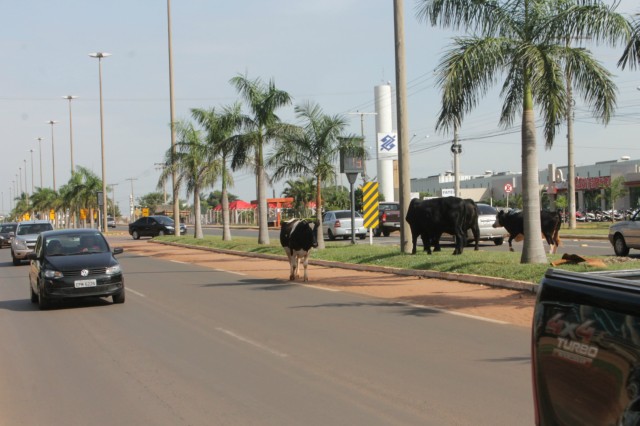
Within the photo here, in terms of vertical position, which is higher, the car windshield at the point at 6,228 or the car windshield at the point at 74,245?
the car windshield at the point at 6,228

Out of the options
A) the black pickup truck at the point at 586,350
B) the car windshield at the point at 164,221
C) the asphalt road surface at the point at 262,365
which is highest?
the car windshield at the point at 164,221

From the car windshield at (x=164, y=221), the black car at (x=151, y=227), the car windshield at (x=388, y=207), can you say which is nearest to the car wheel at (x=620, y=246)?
the car windshield at (x=388, y=207)

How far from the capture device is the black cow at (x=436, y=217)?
71.8 feet

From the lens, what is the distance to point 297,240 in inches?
747

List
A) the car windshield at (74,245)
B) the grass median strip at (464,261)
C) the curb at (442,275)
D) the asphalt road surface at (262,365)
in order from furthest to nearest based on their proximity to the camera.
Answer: the car windshield at (74,245), the grass median strip at (464,261), the curb at (442,275), the asphalt road surface at (262,365)

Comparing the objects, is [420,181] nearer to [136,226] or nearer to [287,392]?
[136,226]

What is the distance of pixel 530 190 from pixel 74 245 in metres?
10.1

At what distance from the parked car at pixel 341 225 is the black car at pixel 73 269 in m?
23.8

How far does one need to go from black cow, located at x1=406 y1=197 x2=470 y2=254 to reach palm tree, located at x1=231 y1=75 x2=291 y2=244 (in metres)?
9.93

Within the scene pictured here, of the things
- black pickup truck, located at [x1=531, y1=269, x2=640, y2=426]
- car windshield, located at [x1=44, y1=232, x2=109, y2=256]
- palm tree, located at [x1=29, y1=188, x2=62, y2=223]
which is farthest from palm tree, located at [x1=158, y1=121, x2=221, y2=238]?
palm tree, located at [x1=29, y1=188, x2=62, y2=223]

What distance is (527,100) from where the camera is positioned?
54.3 feet

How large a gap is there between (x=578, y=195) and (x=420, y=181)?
152 feet

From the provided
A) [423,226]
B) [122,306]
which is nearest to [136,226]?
[423,226]

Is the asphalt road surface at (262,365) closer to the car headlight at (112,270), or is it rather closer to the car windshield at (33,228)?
the car headlight at (112,270)
